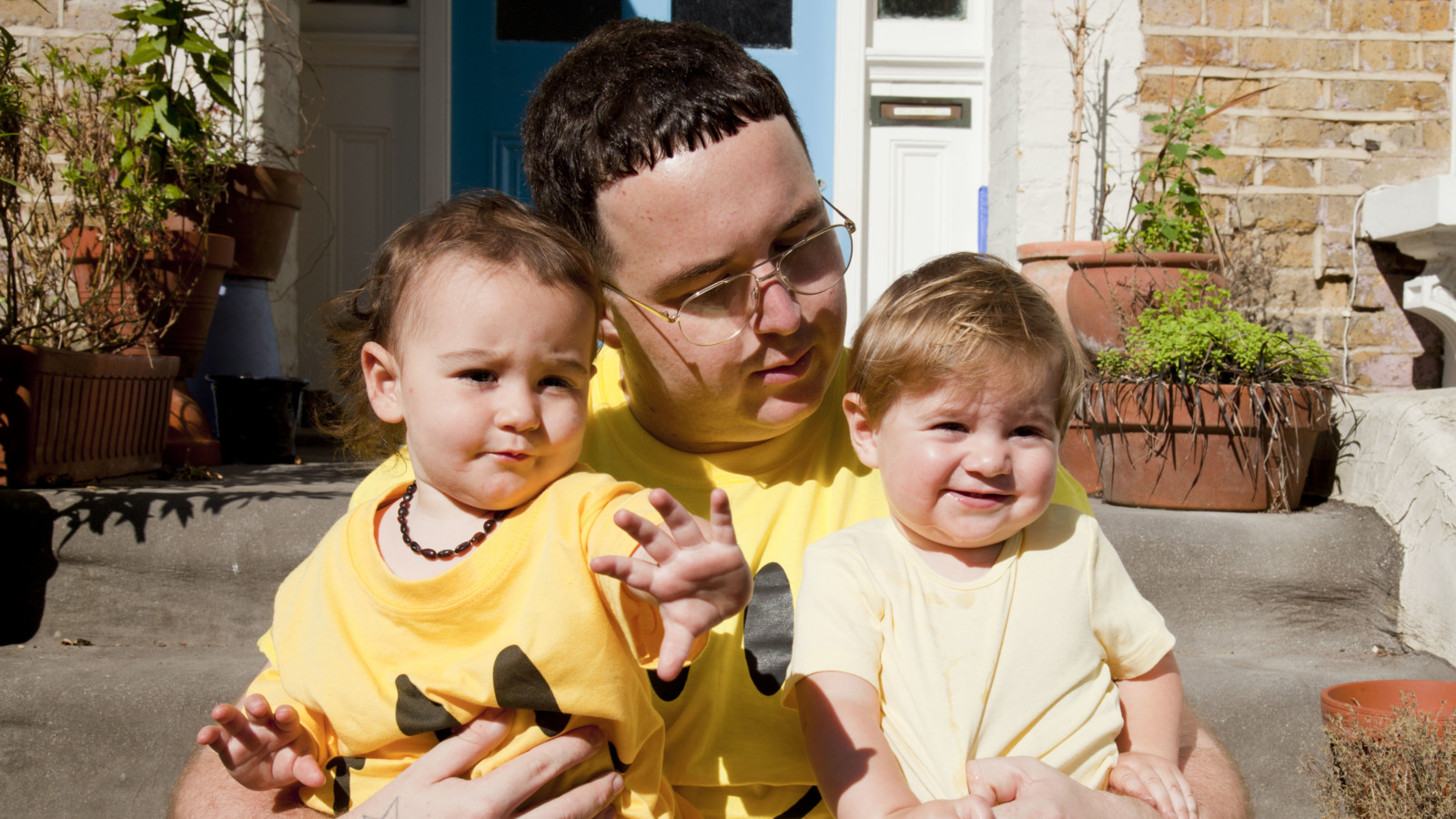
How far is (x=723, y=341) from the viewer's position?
154 cm

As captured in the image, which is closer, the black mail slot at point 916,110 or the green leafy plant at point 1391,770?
the green leafy plant at point 1391,770

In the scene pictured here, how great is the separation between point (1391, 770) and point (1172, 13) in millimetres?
3192

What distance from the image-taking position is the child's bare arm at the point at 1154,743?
1.26 metres

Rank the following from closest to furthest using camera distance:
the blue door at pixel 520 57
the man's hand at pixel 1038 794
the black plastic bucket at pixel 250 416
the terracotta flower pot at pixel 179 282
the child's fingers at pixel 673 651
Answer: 1. the child's fingers at pixel 673 651
2. the man's hand at pixel 1038 794
3. the terracotta flower pot at pixel 179 282
4. the black plastic bucket at pixel 250 416
5. the blue door at pixel 520 57

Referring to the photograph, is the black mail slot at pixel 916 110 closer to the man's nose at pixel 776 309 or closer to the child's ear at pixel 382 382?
the man's nose at pixel 776 309

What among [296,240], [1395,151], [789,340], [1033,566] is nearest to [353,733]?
[789,340]

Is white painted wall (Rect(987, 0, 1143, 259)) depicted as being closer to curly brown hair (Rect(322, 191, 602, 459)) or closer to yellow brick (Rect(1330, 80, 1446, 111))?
yellow brick (Rect(1330, 80, 1446, 111))

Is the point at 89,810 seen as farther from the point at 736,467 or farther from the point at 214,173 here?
the point at 214,173

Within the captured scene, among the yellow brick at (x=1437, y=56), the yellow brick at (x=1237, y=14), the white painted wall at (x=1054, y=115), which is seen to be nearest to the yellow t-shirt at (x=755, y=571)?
the white painted wall at (x=1054, y=115)

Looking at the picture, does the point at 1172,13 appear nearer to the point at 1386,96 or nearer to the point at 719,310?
the point at 1386,96

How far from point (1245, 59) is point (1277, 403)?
189 cm

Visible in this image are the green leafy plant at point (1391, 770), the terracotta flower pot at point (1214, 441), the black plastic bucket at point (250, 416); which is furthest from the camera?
the black plastic bucket at point (250, 416)

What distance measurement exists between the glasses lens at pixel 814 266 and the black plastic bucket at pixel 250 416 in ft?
9.17

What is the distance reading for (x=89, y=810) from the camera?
2.35 meters
